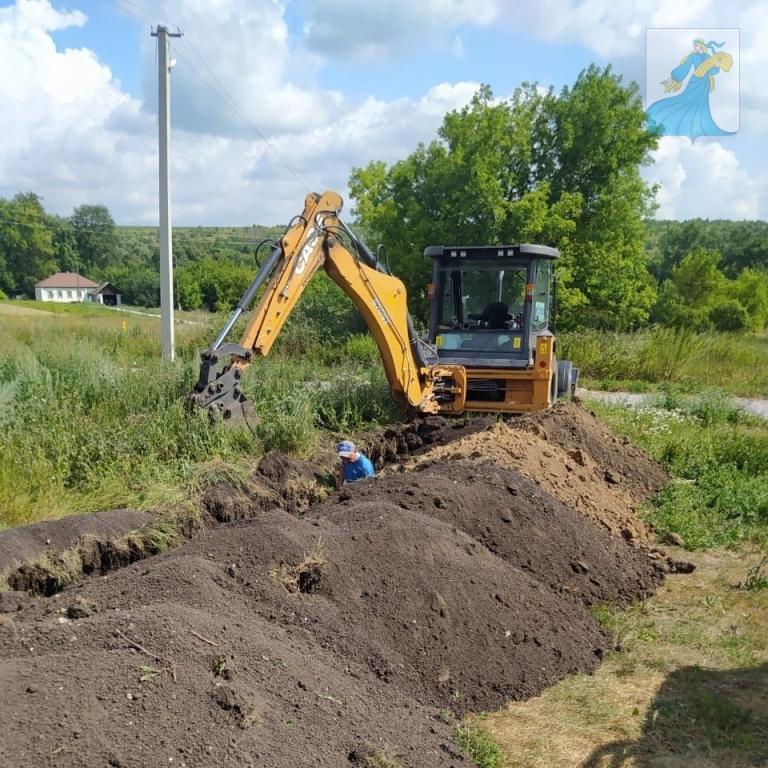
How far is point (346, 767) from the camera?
3.03m

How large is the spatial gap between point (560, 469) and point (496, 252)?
3.53m

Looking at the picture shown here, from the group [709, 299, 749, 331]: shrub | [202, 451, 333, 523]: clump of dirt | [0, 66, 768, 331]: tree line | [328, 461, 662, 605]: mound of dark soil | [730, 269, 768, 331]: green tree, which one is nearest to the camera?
[328, 461, 662, 605]: mound of dark soil

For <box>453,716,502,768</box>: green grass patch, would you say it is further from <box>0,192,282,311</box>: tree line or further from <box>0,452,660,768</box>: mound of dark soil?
<box>0,192,282,311</box>: tree line

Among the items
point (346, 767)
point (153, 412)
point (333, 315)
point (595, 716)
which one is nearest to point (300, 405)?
point (153, 412)

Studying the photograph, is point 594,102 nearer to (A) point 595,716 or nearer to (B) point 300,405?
(B) point 300,405

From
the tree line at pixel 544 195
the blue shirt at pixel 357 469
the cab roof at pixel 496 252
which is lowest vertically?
the blue shirt at pixel 357 469

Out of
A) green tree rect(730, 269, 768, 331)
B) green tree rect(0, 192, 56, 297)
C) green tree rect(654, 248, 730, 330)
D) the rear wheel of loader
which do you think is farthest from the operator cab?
green tree rect(0, 192, 56, 297)

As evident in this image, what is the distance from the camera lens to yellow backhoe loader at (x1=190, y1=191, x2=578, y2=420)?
822cm

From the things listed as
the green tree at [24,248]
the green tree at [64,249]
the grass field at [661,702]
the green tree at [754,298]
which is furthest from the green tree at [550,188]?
the green tree at [64,249]

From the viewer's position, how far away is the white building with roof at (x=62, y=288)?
73.4 meters

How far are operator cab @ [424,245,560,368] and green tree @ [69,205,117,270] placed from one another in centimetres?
8055

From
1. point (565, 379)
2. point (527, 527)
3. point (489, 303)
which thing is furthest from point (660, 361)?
point (527, 527)

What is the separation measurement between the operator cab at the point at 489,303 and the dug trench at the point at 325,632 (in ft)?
12.2

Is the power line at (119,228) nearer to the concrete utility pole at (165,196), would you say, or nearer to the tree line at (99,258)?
the tree line at (99,258)
